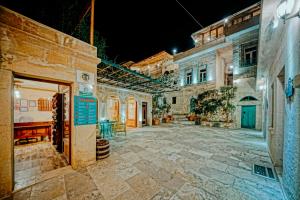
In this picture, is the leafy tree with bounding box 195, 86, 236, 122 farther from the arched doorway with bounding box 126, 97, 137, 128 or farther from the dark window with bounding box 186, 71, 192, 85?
the arched doorway with bounding box 126, 97, 137, 128

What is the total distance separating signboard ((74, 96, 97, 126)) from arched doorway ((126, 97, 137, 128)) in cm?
754

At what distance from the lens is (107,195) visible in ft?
7.97

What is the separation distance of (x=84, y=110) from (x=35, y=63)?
1.56m

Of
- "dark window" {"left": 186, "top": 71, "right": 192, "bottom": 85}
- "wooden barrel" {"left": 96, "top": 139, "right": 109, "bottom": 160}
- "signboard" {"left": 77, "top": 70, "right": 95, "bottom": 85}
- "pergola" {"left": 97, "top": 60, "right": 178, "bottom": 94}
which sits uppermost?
"dark window" {"left": 186, "top": 71, "right": 192, "bottom": 85}

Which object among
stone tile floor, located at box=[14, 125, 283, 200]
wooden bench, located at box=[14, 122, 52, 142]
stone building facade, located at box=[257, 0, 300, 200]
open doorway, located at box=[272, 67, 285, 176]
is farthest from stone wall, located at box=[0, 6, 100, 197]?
open doorway, located at box=[272, 67, 285, 176]

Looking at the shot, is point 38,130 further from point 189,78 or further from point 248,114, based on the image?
point 189,78

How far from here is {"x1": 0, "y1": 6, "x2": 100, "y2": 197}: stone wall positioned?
8.03ft

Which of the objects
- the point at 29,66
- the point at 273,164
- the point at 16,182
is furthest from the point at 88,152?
the point at 273,164

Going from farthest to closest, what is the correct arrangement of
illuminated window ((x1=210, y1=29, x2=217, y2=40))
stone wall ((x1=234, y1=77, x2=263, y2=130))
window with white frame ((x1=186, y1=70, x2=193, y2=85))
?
window with white frame ((x1=186, y1=70, x2=193, y2=85)) < illuminated window ((x1=210, y1=29, x2=217, y2=40)) < stone wall ((x1=234, y1=77, x2=263, y2=130))

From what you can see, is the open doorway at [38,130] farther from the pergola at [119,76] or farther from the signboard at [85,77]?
the pergola at [119,76]

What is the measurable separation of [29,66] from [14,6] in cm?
281

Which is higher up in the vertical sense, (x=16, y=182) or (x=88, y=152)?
(x=88, y=152)

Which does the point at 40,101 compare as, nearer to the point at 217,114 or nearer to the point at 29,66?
the point at 29,66

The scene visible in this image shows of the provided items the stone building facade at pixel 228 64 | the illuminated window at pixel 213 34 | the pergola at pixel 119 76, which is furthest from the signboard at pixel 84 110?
the illuminated window at pixel 213 34
